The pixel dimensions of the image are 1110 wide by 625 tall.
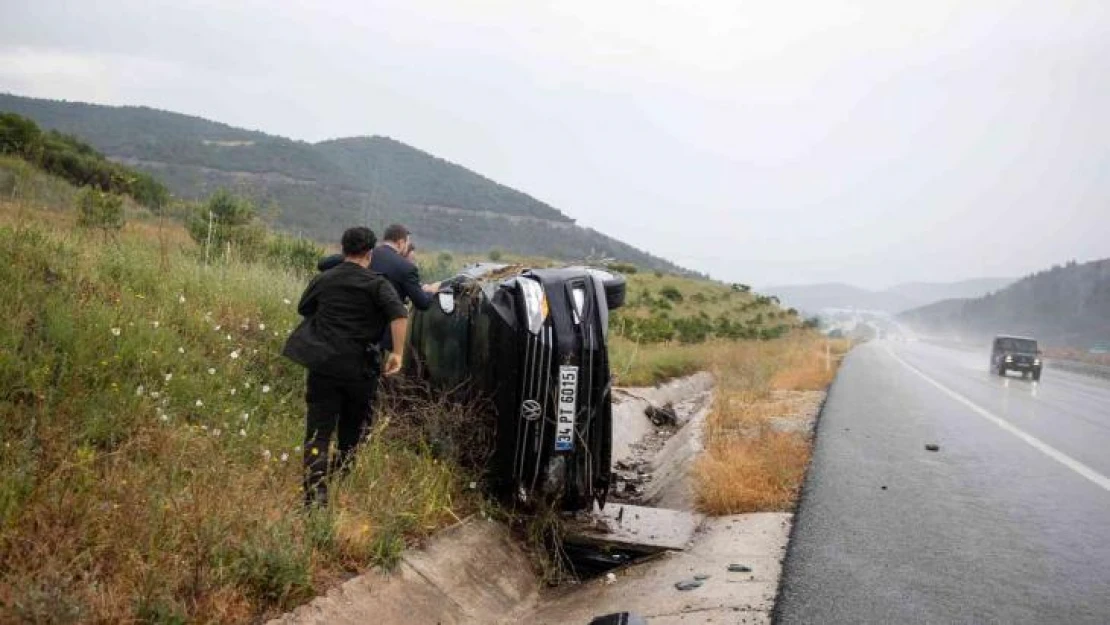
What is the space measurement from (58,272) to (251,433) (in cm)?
245

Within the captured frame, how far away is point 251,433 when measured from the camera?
6.06 m

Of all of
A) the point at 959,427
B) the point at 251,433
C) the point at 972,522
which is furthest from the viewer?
the point at 959,427

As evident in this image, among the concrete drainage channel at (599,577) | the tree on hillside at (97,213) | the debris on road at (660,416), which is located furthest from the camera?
the debris on road at (660,416)

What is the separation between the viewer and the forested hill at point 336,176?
6606cm

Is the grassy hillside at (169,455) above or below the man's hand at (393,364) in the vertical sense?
below

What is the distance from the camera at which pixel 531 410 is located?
19.7ft

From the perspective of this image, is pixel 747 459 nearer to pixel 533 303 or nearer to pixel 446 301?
pixel 533 303

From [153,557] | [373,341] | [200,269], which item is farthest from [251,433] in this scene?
[200,269]

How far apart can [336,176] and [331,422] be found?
74.9m

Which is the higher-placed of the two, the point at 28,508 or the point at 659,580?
the point at 28,508

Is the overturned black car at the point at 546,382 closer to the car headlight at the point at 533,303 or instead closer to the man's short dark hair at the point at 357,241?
the car headlight at the point at 533,303

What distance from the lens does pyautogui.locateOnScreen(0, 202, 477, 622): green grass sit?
3783 mm

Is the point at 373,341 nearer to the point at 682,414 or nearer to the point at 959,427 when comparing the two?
the point at 959,427

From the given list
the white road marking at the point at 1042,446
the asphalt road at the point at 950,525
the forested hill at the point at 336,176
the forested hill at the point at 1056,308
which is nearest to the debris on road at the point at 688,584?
the asphalt road at the point at 950,525
